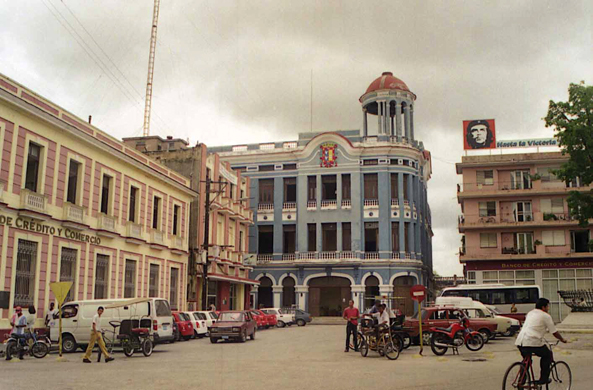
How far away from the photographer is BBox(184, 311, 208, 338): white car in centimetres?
3002

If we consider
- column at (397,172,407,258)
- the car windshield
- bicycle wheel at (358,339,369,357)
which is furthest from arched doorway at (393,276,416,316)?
bicycle wheel at (358,339,369,357)

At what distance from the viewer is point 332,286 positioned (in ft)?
185

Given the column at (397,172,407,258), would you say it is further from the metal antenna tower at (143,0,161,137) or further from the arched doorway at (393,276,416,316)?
the metal antenna tower at (143,0,161,137)

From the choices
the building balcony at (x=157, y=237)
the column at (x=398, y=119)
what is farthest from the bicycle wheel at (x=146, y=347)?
the column at (x=398, y=119)

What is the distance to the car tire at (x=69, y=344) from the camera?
22.3m

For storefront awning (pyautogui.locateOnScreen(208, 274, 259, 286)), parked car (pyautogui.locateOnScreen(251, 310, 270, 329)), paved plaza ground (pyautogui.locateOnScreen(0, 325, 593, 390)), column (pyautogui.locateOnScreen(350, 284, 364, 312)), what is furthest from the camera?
column (pyautogui.locateOnScreen(350, 284, 364, 312))

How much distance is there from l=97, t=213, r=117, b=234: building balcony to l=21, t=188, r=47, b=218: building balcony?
444cm

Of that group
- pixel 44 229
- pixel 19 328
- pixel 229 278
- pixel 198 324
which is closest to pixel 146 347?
pixel 19 328

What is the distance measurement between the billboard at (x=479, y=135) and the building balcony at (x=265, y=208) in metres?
18.4

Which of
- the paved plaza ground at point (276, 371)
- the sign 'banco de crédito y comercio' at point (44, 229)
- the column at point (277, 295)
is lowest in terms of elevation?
the paved plaza ground at point (276, 371)

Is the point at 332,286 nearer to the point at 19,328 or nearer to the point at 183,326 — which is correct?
the point at 183,326

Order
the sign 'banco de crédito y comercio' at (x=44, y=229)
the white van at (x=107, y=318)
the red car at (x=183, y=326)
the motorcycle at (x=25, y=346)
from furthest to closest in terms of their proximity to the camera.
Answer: the red car at (x=183, y=326) < the sign 'banco de crédito y comercio' at (x=44, y=229) < the white van at (x=107, y=318) < the motorcycle at (x=25, y=346)

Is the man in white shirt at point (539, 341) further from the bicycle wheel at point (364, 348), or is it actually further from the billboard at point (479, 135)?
the billboard at point (479, 135)

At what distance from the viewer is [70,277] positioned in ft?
88.6
